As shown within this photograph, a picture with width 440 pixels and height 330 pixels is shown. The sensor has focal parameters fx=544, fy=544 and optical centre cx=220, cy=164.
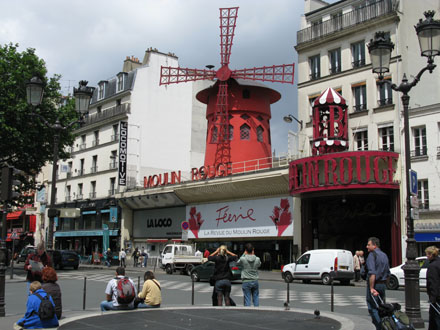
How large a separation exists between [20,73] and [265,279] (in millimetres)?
14764

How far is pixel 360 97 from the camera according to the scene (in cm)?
2572

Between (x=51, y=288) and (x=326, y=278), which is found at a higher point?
(x=51, y=288)

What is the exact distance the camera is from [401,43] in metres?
24.2

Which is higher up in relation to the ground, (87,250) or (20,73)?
(20,73)

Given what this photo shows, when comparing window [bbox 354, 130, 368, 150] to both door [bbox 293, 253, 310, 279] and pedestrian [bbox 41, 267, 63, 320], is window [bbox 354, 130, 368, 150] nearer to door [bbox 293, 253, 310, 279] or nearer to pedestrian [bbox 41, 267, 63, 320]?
door [bbox 293, 253, 310, 279]

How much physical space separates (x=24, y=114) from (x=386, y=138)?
16.8 m

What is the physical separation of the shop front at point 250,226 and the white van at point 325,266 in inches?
232

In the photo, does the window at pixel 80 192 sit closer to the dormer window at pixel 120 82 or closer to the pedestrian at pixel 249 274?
the dormer window at pixel 120 82

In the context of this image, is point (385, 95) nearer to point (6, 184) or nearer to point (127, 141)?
point (6, 184)

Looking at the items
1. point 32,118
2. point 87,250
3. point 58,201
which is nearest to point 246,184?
point 32,118

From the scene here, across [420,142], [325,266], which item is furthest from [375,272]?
[420,142]

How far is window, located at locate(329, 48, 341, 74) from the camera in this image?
27.0m

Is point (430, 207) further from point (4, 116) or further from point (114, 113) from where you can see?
point (114, 113)

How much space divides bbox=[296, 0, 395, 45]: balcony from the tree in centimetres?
1273
